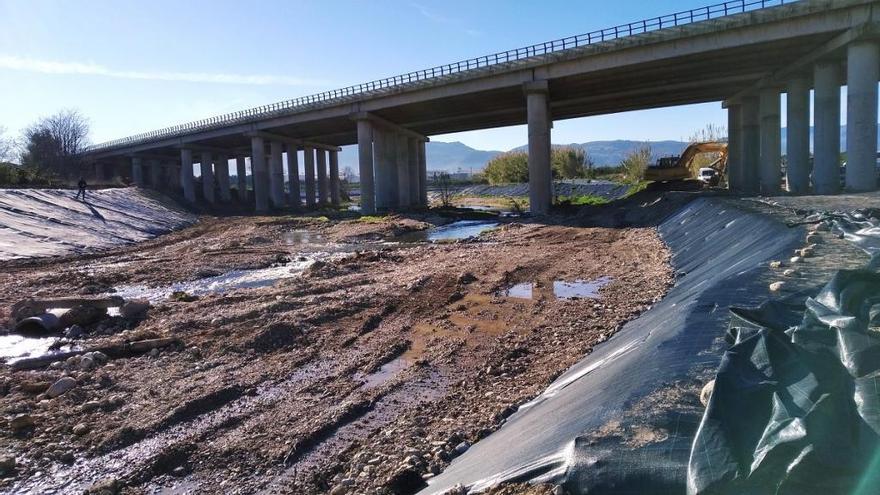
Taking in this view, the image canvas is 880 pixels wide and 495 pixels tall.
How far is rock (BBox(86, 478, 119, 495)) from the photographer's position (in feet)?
16.4

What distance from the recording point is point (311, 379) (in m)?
7.67

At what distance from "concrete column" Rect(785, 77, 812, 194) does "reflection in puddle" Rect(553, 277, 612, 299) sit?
2590 centimetres

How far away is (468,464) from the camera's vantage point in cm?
441

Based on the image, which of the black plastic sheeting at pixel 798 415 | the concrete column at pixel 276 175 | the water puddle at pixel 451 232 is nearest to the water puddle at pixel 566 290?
the black plastic sheeting at pixel 798 415

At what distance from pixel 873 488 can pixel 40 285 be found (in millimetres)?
18419

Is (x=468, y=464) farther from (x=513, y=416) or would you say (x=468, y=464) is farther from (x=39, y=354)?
(x=39, y=354)

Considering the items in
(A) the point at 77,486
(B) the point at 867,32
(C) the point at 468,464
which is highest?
(B) the point at 867,32

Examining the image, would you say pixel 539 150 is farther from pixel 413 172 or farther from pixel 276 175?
pixel 276 175

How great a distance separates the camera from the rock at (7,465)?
533 centimetres

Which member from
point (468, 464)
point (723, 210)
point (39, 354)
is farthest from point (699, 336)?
point (723, 210)

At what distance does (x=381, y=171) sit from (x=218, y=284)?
1400 inches

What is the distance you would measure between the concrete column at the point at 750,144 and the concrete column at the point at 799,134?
6471 mm

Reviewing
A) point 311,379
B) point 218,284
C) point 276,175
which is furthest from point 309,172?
point 311,379

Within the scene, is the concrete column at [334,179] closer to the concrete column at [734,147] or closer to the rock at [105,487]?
the concrete column at [734,147]
